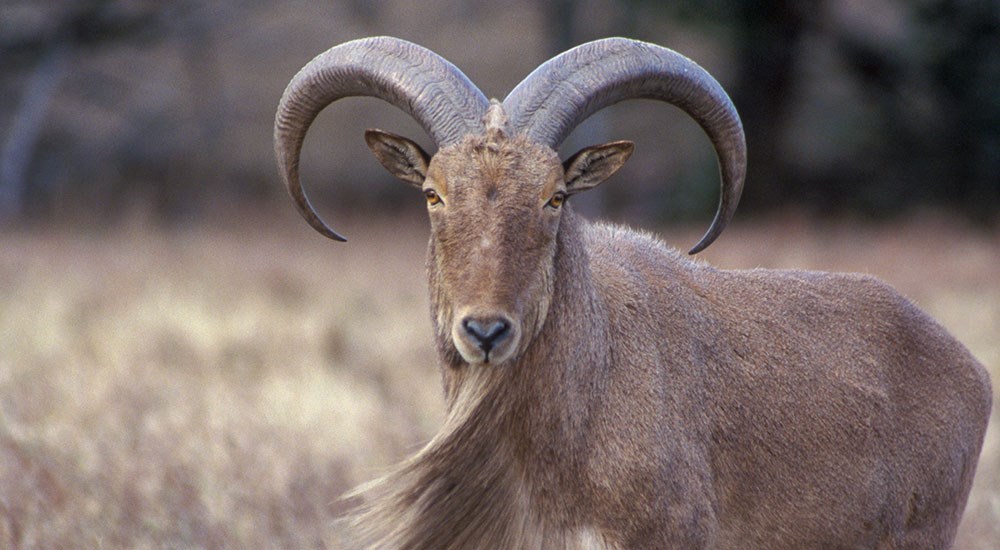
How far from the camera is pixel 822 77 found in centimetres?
2886

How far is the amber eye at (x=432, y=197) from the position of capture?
498 centimetres

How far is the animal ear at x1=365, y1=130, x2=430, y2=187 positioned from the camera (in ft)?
17.4

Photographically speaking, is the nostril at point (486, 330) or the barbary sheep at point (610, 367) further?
the barbary sheep at point (610, 367)

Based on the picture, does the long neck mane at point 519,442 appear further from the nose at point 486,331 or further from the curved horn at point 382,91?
the curved horn at point 382,91

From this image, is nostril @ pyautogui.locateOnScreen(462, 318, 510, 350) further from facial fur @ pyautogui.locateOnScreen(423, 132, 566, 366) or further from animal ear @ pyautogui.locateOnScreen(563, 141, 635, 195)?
animal ear @ pyautogui.locateOnScreen(563, 141, 635, 195)

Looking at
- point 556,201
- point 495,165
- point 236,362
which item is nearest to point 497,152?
point 495,165

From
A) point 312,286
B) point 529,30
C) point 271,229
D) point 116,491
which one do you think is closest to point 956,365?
point 116,491

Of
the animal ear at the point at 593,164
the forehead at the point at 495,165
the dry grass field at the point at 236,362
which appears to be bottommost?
the dry grass field at the point at 236,362

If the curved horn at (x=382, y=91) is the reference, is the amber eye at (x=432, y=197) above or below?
below

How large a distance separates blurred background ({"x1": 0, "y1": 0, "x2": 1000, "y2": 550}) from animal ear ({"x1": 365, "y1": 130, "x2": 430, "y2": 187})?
7.21 feet

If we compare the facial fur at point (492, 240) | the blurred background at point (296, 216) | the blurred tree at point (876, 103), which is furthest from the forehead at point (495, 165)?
the blurred tree at point (876, 103)

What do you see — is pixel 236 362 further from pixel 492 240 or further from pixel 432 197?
pixel 492 240

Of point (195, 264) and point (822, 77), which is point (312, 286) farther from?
point (822, 77)

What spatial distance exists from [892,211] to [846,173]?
1.43 meters
